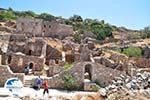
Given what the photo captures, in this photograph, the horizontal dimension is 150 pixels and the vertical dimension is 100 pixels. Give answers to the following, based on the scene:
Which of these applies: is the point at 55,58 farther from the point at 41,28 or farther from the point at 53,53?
the point at 41,28

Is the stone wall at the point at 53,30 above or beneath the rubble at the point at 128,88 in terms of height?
above

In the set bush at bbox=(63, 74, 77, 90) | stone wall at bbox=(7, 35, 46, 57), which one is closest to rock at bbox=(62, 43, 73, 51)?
stone wall at bbox=(7, 35, 46, 57)

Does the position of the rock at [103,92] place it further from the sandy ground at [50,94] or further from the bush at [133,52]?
the bush at [133,52]

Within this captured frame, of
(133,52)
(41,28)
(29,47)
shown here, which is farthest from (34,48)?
(133,52)

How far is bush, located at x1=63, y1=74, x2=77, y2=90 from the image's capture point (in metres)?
21.9

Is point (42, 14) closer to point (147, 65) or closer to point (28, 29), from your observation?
point (28, 29)

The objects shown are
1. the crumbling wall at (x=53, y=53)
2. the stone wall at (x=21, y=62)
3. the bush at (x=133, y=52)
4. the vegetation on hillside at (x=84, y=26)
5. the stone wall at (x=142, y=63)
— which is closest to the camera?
the stone wall at (x=21, y=62)

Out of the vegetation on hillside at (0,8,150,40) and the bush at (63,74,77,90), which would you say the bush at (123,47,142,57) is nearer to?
the vegetation on hillside at (0,8,150,40)

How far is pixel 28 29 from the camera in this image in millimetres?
47781

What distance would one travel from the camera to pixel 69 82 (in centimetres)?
2200

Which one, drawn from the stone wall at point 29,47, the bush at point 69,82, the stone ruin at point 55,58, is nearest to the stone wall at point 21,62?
the stone ruin at point 55,58

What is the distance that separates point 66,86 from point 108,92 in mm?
3322

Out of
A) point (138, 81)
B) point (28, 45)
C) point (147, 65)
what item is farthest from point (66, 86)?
point (147, 65)

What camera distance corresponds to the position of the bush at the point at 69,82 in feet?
71.8
